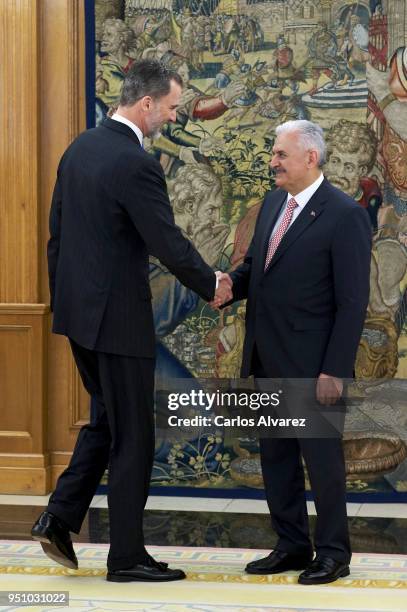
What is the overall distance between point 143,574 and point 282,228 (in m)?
1.25

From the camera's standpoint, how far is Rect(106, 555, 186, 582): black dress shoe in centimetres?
363

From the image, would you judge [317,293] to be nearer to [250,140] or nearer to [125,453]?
[125,453]

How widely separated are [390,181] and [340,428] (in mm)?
1641

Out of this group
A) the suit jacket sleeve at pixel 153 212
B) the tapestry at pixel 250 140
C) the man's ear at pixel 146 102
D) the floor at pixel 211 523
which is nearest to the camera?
the suit jacket sleeve at pixel 153 212

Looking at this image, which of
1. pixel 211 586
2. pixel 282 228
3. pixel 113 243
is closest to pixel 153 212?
pixel 113 243

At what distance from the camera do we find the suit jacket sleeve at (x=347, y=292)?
356 centimetres

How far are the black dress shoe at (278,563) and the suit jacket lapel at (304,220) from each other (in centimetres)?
→ 101

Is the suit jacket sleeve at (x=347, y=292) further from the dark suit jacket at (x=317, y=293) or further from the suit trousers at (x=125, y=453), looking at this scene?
the suit trousers at (x=125, y=453)

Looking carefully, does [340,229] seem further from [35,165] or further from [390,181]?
[35,165]

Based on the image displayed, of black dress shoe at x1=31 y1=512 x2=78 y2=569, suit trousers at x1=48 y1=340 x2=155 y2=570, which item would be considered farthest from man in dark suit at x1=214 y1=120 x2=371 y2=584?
black dress shoe at x1=31 y1=512 x2=78 y2=569

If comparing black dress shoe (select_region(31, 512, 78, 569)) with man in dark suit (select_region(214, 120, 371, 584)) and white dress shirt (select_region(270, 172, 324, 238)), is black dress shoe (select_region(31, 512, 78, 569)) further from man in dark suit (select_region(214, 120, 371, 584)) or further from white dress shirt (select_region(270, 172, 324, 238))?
white dress shirt (select_region(270, 172, 324, 238))

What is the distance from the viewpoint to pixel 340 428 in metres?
3.66

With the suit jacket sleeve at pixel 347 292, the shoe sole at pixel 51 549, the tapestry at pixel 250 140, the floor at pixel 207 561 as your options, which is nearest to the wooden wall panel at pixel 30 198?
the tapestry at pixel 250 140

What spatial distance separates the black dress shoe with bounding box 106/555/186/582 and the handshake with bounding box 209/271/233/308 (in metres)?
0.91
